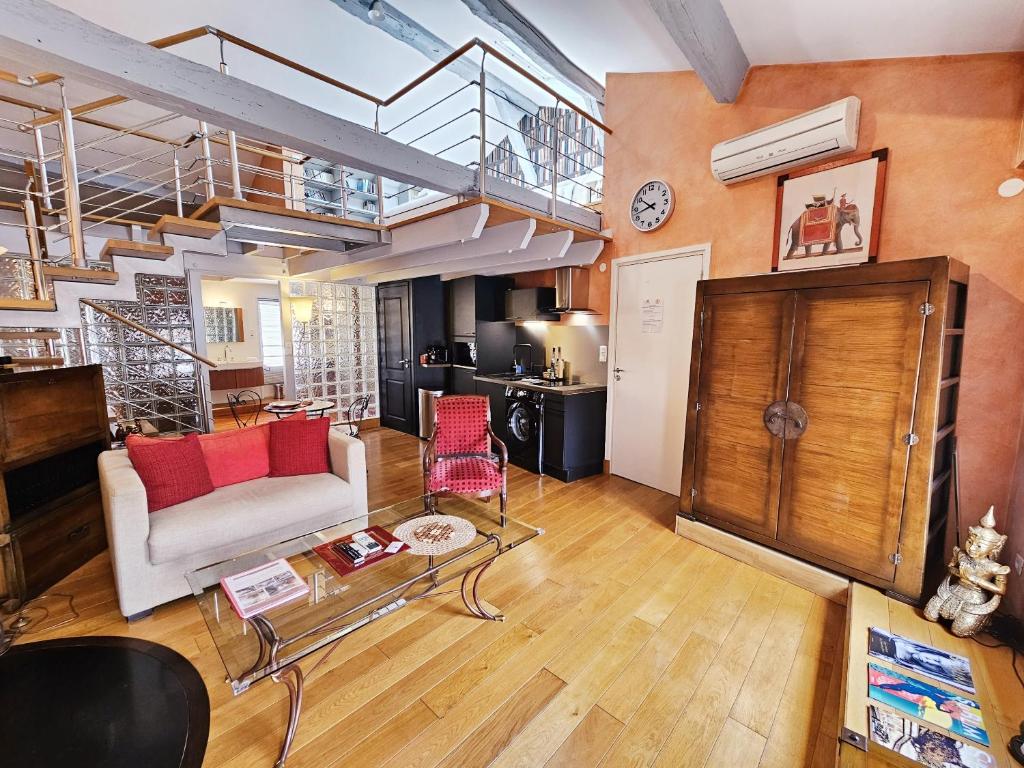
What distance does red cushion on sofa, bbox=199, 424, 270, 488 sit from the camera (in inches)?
110

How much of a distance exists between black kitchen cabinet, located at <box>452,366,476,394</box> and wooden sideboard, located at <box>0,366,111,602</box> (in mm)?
3417

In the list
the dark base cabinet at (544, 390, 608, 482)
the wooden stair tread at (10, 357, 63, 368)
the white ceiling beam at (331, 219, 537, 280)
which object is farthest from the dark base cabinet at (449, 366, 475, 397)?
the wooden stair tread at (10, 357, 63, 368)

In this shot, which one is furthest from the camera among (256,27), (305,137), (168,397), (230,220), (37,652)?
(168,397)

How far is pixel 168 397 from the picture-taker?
462cm

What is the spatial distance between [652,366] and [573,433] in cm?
94

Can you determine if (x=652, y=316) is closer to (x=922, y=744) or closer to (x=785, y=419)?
(x=785, y=419)

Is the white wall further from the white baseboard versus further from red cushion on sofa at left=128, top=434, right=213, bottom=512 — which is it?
the white baseboard

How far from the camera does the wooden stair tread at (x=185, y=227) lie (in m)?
2.86

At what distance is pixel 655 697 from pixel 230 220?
Answer: 12.2 feet

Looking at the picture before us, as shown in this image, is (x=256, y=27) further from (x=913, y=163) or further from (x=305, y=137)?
(x=913, y=163)

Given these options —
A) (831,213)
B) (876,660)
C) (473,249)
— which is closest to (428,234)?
(473,249)

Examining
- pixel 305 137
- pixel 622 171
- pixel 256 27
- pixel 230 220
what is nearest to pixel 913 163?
pixel 622 171

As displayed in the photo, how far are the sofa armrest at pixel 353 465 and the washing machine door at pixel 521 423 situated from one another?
1810mm

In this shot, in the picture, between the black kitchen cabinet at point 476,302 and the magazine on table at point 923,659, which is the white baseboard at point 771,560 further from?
the black kitchen cabinet at point 476,302
